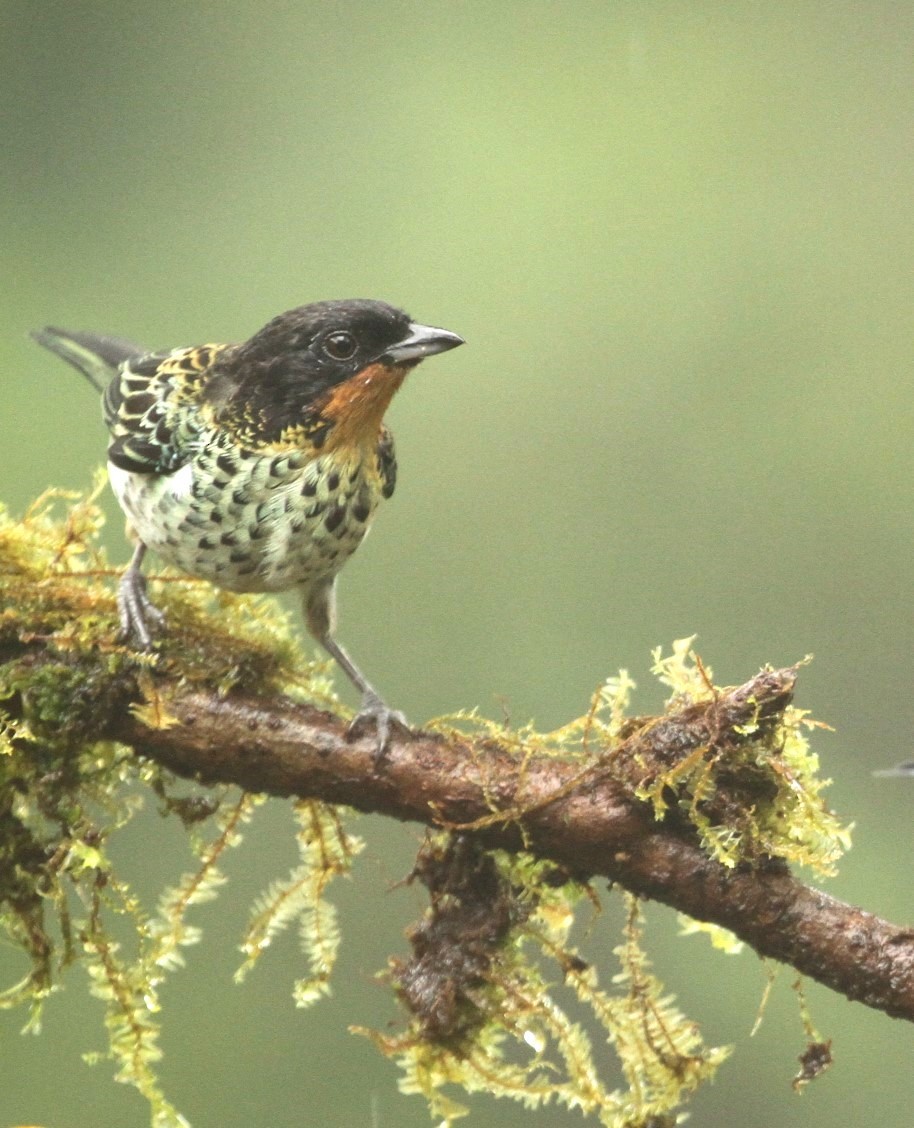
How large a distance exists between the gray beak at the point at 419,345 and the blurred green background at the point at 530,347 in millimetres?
2482

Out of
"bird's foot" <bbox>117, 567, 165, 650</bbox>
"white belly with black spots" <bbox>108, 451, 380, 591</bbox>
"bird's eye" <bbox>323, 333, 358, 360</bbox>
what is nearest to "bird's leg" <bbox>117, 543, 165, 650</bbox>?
"bird's foot" <bbox>117, 567, 165, 650</bbox>

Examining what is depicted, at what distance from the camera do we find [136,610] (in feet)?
9.11

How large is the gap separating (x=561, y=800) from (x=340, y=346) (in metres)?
1.13

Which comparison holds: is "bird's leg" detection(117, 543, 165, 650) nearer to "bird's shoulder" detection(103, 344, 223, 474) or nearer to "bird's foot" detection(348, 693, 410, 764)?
"bird's shoulder" detection(103, 344, 223, 474)

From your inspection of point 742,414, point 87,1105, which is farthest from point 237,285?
point 87,1105

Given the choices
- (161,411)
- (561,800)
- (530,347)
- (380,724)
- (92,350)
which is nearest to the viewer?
(561,800)

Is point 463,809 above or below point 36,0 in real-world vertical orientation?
below

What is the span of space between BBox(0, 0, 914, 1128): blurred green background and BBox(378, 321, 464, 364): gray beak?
248cm

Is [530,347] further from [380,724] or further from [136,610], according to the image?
[380,724]

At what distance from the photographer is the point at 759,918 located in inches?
86.6

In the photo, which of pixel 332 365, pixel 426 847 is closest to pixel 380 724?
pixel 426 847

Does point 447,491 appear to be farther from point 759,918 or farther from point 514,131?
point 759,918

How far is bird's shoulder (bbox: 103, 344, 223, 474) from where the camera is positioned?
9.85ft

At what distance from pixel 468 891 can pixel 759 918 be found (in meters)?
0.56
